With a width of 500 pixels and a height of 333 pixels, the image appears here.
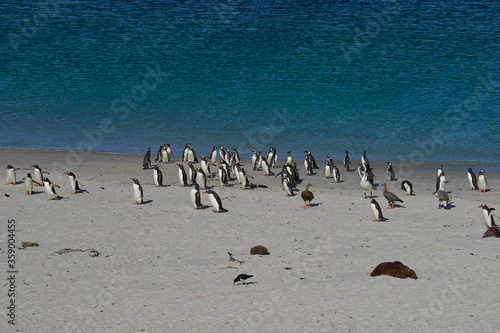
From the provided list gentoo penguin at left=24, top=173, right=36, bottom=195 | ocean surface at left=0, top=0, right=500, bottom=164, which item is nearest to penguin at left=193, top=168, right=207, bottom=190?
gentoo penguin at left=24, top=173, right=36, bottom=195

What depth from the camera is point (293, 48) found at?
173 ft

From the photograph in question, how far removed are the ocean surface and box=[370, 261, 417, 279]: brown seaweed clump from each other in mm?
17069

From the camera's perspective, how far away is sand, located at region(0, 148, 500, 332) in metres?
11.6

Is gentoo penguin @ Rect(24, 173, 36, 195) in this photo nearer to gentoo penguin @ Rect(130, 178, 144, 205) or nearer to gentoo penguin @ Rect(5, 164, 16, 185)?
gentoo penguin @ Rect(5, 164, 16, 185)

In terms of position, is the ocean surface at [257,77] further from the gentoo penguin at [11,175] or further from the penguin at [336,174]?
the gentoo penguin at [11,175]

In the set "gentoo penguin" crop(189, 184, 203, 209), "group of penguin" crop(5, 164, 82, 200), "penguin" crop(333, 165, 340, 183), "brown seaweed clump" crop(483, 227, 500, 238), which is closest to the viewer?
"brown seaweed clump" crop(483, 227, 500, 238)

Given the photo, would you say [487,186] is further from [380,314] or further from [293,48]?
[293,48]

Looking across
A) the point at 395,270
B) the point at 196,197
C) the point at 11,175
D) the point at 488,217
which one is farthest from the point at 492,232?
the point at 11,175

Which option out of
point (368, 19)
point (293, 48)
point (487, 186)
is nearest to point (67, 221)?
point (487, 186)

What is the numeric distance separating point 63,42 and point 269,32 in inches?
684

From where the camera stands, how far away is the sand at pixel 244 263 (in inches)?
457

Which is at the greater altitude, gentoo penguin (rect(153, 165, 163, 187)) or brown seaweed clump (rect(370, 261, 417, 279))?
gentoo penguin (rect(153, 165, 163, 187))

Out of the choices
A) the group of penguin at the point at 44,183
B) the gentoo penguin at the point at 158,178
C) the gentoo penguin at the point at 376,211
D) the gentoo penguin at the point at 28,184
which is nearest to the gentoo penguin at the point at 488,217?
the gentoo penguin at the point at 376,211

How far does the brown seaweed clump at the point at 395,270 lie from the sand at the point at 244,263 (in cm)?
15
